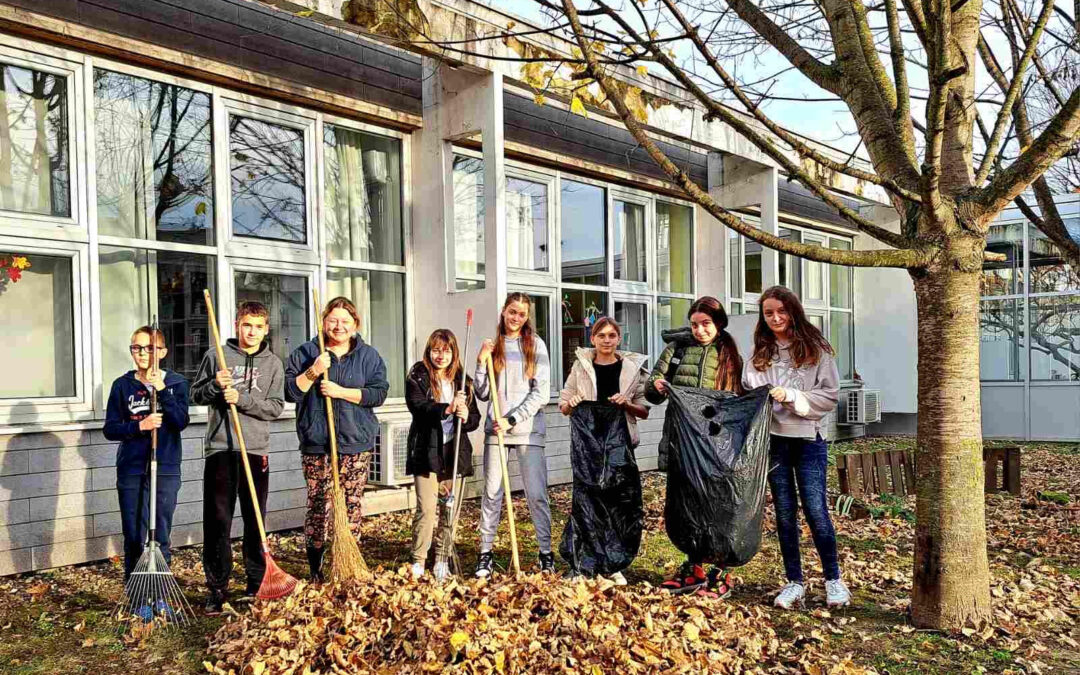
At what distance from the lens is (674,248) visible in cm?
1084

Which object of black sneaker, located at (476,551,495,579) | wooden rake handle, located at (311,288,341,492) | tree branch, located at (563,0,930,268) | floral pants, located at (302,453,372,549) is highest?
tree branch, located at (563,0,930,268)

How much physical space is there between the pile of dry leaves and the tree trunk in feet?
2.59

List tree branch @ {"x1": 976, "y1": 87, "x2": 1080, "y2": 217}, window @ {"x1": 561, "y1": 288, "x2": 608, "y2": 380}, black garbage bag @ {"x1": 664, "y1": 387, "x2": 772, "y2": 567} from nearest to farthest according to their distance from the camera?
tree branch @ {"x1": 976, "y1": 87, "x2": 1080, "y2": 217}, black garbage bag @ {"x1": 664, "y1": 387, "x2": 772, "y2": 567}, window @ {"x1": 561, "y1": 288, "x2": 608, "y2": 380}

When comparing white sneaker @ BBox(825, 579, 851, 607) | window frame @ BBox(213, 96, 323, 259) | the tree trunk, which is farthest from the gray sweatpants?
window frame @ BBox(213, 96, 323, 259)

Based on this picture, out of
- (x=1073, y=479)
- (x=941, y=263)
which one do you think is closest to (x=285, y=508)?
(x=941, y=263)

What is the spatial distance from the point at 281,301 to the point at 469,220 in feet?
7.07

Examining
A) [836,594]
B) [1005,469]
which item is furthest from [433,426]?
[1005,469]

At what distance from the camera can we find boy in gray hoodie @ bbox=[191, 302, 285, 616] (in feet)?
14.5

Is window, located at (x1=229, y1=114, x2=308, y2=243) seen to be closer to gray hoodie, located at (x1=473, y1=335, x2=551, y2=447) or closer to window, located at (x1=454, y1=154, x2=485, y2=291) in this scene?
window, located at (x1=454, y1=154, x2=485, y2=291)

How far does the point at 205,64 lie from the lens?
6.13 metres

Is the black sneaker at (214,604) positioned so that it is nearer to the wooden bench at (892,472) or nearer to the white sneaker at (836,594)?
the white sneaker at (836,594)

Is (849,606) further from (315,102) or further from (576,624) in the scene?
(315,102)

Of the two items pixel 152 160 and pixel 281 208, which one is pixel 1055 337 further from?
pixel 152 160

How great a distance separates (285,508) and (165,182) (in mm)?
2601
